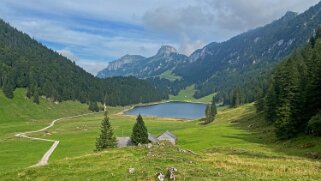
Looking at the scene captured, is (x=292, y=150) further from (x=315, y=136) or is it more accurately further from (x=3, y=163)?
(x=3, y=163)

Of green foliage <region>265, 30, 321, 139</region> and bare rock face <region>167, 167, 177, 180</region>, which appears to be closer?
bare rock face <region>167, 167, 177, 180</region>

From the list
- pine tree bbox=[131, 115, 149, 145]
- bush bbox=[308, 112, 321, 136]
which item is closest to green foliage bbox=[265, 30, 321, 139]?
bush bbox=[308, 112, 321, 136]

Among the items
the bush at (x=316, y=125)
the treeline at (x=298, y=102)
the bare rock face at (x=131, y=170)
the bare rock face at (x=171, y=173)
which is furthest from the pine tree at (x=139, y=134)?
the bare rock face at (x=171, y=173)

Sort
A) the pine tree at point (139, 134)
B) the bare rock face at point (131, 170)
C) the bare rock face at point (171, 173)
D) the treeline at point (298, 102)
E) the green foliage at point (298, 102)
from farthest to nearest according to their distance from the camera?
the pine tree at point (139, 134) → the green foliage at point (298, 102) → the treeline at point (298, 102) → the bare rock face at point (131, 170) → the bare rock face at point (171, 173)

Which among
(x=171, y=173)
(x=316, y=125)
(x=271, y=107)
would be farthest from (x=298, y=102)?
(x=171, y=173)

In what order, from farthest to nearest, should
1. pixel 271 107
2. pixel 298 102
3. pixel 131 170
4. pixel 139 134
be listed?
pixel 271 107 < pixel 139 134 < pixel 298 102 < pixel 131 170

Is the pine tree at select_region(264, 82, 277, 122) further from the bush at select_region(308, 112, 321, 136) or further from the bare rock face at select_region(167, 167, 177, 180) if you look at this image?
the bare rock face at select_region(167, 167, 177, 180)

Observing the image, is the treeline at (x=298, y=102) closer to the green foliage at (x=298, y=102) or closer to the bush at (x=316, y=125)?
the green foliage at (x=298, y=102)

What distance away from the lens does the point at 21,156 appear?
316ft

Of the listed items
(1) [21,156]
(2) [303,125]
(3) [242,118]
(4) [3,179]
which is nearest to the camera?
(4) [3,179]

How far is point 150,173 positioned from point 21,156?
72.9 meters

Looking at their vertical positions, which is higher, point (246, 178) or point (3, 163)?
point (246, 178)

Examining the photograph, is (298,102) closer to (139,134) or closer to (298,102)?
(298,102)

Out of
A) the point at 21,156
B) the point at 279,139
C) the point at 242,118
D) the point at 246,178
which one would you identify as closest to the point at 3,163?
the point at 21,156
